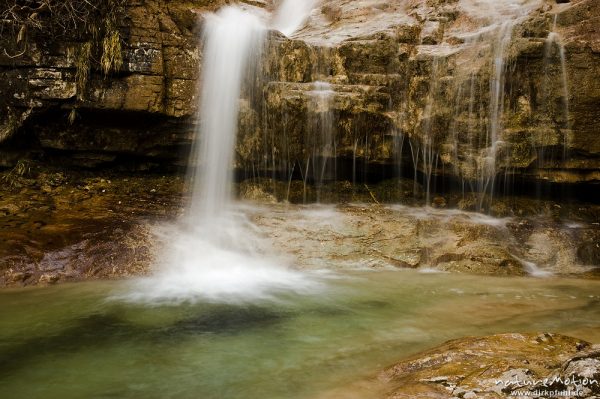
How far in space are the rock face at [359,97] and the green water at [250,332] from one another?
3.36m

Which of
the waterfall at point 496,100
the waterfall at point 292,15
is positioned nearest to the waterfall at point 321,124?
the waterfall at point 496,100

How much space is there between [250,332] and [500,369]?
2462 millimetres

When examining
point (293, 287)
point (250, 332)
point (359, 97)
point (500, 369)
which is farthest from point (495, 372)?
point (359, 97)

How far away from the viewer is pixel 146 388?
3389 millimetres

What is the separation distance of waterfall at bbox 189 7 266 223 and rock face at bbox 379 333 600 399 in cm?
629

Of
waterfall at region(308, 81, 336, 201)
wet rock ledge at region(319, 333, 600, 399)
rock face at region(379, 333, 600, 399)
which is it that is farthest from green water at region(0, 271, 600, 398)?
waterfall at region(308, 81, 336, 201)

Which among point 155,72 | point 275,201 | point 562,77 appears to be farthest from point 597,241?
point 155,72

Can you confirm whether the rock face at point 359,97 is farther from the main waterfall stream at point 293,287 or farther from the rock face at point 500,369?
the rock face at point 500,369

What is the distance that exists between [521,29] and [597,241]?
4.11 metres

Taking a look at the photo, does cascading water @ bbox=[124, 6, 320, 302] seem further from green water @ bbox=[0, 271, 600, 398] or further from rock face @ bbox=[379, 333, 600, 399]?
rock face @ bbox=[379, 333, 600, 399]

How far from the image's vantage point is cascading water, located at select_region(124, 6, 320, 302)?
623 centimetres

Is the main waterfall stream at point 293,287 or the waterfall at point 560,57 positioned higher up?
the waterfall at point 560,57

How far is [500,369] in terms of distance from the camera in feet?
9.70

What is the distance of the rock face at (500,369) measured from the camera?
8.39 feet
